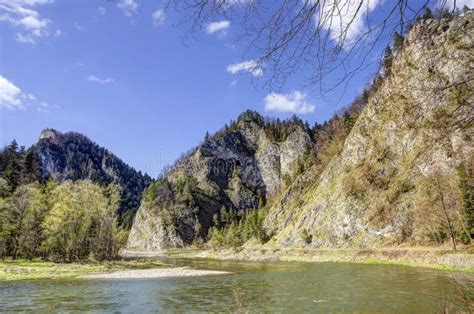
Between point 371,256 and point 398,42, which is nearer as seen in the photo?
point 398,42

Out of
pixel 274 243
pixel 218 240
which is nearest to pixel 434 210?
pixel 274 243

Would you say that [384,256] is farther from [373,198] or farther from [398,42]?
[398,42]

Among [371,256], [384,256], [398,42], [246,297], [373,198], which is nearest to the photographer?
[398,42]

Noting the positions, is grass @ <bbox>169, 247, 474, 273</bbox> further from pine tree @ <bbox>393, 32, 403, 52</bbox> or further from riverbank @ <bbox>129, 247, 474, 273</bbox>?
pine tree @ <bbox>393, 32, 403, 52</bbox>

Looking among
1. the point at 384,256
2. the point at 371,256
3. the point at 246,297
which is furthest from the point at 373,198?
the point at 246,297

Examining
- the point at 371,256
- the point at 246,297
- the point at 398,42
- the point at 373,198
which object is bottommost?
the point at 246,297

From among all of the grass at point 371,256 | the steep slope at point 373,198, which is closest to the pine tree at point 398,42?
the grass at point 371,256

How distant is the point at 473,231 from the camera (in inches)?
2078

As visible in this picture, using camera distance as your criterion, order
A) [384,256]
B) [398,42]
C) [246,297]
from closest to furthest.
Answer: [398,42] → [246,297] → [384,256]

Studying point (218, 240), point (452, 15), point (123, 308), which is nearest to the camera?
point (452, 15)

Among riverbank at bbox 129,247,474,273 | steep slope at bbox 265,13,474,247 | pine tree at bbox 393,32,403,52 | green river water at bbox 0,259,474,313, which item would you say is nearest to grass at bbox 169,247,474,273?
riverbank at bbox 129,247,474,273

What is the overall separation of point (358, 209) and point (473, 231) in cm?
3944

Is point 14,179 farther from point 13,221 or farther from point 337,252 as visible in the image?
point 337,252

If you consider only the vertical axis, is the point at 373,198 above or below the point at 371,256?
above
